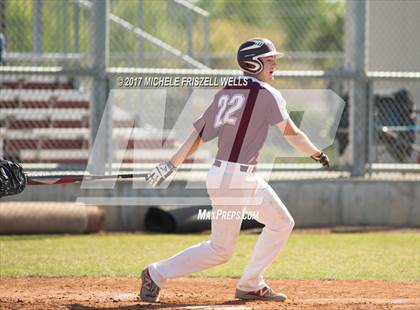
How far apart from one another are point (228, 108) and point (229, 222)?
2.85 feet

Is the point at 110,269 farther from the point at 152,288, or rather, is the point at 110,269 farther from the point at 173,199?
the point at 173,199

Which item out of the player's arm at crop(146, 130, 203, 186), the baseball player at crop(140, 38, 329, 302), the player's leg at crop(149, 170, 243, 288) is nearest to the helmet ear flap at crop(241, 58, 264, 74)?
the baseball player at crop(140, 38, 329, 302)

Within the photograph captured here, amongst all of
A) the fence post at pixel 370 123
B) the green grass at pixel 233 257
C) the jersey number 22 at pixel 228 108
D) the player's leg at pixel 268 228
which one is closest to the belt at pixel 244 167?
the player's leg at pixel 268 228

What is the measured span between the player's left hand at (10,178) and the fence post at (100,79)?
5.16m

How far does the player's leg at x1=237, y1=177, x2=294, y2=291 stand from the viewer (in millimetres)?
7031

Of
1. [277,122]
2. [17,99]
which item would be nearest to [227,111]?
[277,122]

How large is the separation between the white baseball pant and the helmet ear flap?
2.43ft

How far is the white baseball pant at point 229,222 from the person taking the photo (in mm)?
6922

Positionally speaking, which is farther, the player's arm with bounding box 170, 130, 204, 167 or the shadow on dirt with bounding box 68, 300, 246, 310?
the player's arm with bounding box 170, 130, 204, 167

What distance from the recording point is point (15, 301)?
6.97 metres

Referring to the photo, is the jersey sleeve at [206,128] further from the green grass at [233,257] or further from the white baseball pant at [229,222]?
the green grass at [233,257]

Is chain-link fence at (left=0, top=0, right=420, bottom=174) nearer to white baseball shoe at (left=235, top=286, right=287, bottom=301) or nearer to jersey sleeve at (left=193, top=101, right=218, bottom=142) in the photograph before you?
jersey sleeve at (left=193, top=101, right=218, bottom=142)

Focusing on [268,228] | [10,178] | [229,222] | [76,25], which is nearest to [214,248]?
[229,222]

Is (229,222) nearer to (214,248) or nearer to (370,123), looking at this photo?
(214,248)
